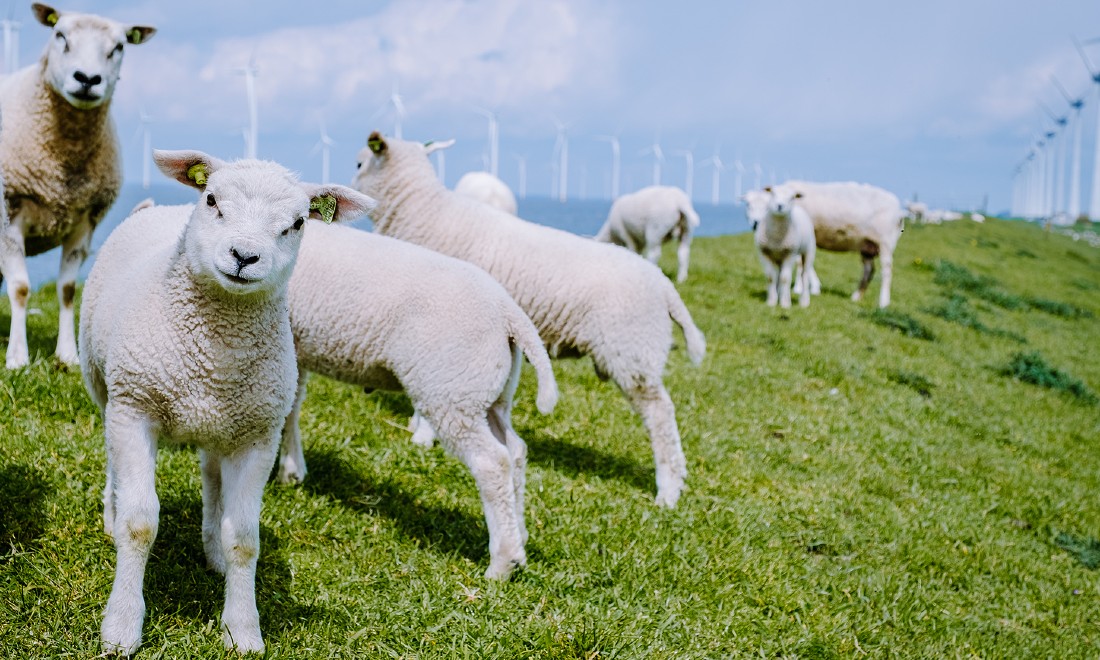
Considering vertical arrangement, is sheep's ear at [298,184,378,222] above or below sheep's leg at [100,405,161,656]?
above

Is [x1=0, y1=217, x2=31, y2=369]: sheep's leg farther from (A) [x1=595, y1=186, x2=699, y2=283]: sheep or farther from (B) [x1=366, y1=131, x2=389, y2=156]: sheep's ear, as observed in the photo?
(A) [x1=595, y1=186, x2=699, y2=283]: sheep

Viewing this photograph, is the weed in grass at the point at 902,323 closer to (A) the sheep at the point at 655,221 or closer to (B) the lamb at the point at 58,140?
(A) the sheep at the point at 655,221

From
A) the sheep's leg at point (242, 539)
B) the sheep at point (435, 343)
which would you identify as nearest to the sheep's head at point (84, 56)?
the sheep at point (435, 343)

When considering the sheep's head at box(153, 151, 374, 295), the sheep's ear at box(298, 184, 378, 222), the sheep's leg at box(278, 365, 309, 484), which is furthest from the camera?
the sheep's leg at box(278, 365, 309, 484)

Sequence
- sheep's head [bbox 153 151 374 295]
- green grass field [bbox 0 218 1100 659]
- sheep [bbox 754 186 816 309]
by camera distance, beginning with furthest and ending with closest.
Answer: sheep [bbox 754 186 816 309], green grass field [bbox 0 218 1100 659], sheep's head [bbox 153 151 374 295]

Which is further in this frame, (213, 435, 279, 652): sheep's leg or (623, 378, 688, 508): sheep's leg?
(623, 378, 688, 508): sheep's leg

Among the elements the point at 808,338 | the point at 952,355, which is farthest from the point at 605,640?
the point at 952,355

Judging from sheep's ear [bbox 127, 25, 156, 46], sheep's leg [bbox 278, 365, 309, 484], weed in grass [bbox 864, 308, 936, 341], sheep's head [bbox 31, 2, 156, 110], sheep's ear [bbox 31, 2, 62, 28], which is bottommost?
weed in grass [bbox 864, 308, 936, 341]

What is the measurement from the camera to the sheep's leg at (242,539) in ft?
9.64

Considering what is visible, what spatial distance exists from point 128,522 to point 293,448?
5.29ft

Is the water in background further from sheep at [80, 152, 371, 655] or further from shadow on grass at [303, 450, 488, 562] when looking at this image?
shadow on grass at [303, 450, 488, 562]

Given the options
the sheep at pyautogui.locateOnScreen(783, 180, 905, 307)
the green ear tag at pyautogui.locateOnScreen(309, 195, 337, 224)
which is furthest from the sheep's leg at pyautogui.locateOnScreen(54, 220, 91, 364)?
the sheep at pyautogui.locateOnScreen(783, 180, 905, 307)

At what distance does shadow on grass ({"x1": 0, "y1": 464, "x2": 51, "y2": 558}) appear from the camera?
132 inches

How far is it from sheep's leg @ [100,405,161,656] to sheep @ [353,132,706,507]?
2.80 metres
